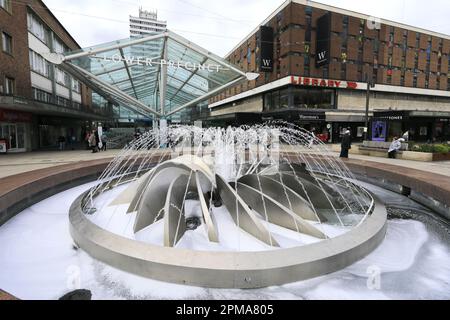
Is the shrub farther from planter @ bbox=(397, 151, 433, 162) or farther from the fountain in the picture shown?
the fountain

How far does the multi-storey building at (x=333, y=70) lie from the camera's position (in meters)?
34.1

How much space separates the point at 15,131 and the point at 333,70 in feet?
121

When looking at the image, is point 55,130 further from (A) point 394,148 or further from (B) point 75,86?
(A) point 394,148

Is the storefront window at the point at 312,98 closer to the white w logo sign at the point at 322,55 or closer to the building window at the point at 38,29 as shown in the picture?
the white w logo sign at the point at 322,55

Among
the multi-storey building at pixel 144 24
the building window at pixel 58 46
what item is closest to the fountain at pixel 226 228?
the building window at pixel 58 46

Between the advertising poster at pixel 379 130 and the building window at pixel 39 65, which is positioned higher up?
the building window at pixel 39 65

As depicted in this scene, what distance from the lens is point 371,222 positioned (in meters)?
4.71

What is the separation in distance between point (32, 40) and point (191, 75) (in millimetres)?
15502

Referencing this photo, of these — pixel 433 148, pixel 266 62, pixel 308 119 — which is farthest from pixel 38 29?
pixel 433 148

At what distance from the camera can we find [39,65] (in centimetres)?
2667

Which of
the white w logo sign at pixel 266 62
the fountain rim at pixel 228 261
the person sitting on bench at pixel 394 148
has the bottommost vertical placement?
the fountain rim at pixel 228 261

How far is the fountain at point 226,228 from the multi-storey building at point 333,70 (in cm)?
2688

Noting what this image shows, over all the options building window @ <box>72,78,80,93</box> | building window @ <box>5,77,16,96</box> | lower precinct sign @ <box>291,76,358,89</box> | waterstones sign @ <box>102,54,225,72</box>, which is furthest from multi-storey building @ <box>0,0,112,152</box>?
lower precinct sign @ <box>291,76,358,89</box>

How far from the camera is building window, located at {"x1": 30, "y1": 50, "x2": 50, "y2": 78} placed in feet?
82.0
